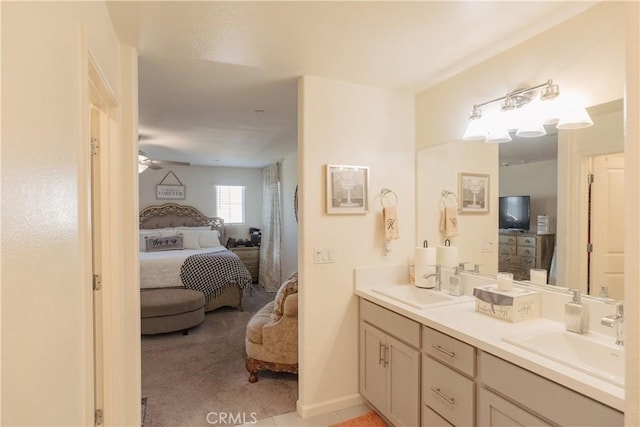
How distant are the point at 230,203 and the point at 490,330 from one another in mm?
6098

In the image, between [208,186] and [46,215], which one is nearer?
[46,215]

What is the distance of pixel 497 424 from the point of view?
1.40 metres

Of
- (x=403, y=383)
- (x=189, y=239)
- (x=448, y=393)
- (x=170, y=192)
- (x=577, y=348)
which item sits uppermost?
(x=170, y=192)

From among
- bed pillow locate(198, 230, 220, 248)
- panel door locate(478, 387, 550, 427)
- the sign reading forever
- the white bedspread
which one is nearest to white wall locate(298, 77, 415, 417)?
panel door locate(478, 387, 550, 427)

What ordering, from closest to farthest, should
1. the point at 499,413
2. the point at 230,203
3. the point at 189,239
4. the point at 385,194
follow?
1. the point at 499,413
2. the point at 385,194
3. the point at 189,239
4. the point at 230,203

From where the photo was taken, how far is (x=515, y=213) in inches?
78.5

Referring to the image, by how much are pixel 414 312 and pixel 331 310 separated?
0.71 meters

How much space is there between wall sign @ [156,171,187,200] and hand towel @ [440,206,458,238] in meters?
5.47

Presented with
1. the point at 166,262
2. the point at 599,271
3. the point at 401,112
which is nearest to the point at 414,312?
the point at 599,271

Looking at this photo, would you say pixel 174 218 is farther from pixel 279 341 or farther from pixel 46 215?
pixel 46 215

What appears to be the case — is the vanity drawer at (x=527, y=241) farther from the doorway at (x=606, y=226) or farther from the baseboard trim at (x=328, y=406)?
the baseboard trim at (x=328, y=406)

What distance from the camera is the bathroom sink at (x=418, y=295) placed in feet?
7.16

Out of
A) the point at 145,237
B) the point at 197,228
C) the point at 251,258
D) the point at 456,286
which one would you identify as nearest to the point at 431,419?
the point at 456,286

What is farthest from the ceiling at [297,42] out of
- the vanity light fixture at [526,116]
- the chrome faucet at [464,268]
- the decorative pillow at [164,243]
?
the decorative pillow at [164,243]
